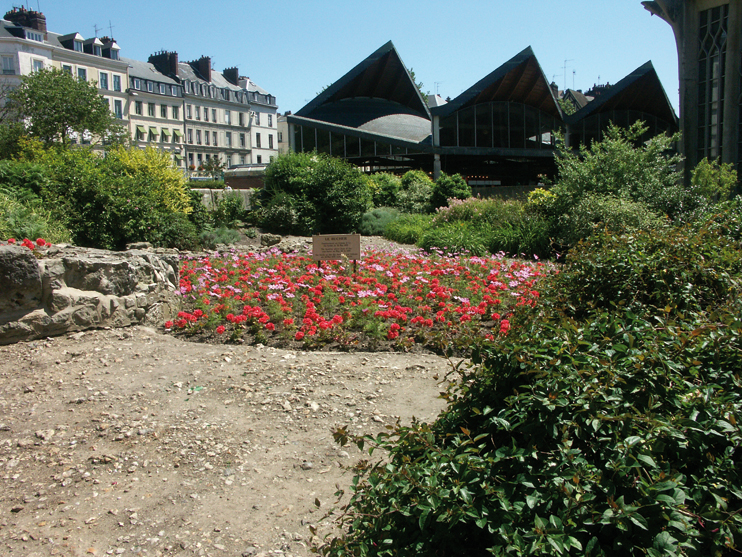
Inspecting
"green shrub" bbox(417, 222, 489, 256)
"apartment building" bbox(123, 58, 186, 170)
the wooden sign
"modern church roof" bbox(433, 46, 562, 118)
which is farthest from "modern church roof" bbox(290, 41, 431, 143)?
"apartment building" bbox(123, 58, 186, 170)

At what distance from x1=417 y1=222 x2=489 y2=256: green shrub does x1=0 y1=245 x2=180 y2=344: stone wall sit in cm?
600

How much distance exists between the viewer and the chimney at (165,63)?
6206 cm

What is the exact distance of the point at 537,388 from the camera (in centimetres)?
177

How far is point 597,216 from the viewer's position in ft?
35.8

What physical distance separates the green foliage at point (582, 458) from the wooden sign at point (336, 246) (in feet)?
17.9

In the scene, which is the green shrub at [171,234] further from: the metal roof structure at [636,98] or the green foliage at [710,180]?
the metal roof structure at [636,98]

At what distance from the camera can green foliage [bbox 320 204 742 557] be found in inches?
56.5

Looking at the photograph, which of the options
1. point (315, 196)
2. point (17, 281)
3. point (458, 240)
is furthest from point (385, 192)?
point (17, 281)

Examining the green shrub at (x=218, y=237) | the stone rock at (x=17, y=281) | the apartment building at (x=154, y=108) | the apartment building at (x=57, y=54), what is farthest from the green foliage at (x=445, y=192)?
the apartment building at (x=154, y=108)

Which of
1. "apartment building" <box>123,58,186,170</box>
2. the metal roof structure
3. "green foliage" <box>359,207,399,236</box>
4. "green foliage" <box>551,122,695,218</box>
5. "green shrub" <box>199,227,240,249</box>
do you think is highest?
"apartment building" <box>123,58,186,170</box>

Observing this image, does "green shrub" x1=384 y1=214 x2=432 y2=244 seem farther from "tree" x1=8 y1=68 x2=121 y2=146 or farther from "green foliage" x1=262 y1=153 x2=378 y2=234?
"tree" x1=8 y1=68 x2=121 y2=146

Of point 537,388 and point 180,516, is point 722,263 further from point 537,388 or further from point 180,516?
point 180,516

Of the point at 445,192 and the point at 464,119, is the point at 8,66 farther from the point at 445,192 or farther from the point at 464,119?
the point at 445,192

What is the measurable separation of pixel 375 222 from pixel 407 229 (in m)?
2.03
